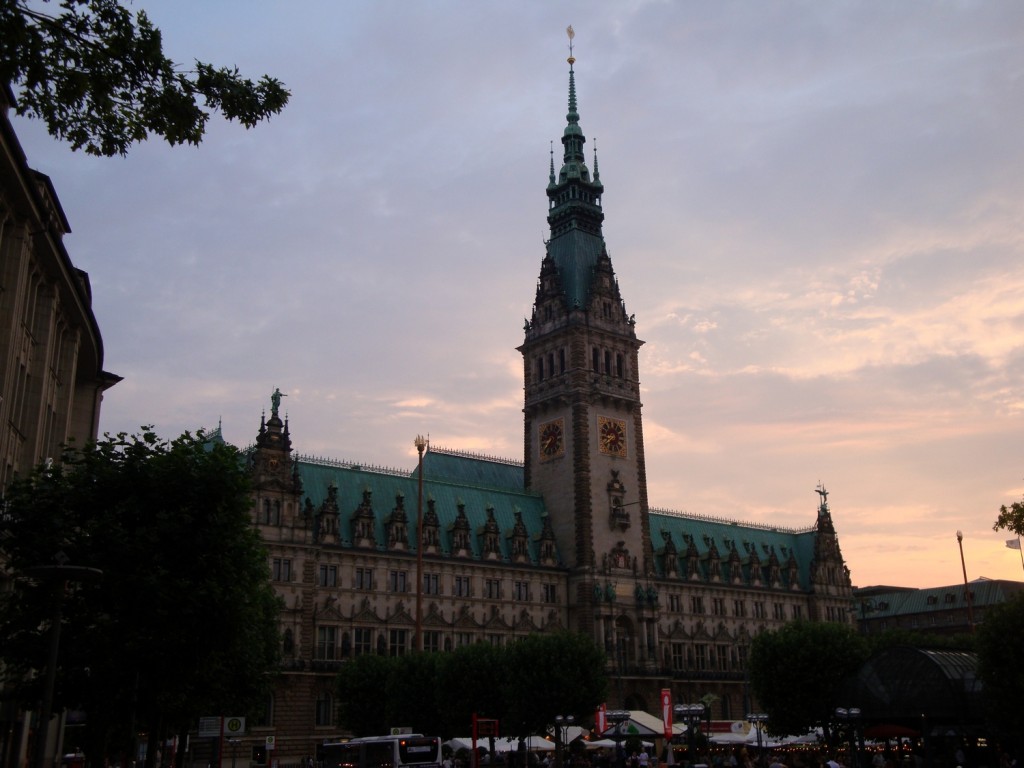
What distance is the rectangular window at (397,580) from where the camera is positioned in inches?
3947

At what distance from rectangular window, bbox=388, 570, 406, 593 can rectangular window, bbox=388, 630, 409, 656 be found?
13.5 ft

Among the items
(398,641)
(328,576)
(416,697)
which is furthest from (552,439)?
(416,697)

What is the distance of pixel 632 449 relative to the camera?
120 meters

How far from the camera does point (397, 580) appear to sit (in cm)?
10075

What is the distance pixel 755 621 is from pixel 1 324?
110m

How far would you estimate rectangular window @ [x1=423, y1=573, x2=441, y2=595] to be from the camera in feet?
337

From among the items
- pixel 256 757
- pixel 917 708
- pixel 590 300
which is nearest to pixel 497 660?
pixel 256 757

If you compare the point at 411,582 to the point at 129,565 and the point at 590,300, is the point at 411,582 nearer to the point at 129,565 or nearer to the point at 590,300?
the point at 590,300

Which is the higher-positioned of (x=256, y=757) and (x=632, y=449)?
(x=632, y=449)

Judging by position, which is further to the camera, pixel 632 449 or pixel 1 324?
pixel 632 449

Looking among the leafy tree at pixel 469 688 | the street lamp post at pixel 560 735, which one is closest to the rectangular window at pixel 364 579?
the leafy tree at pixel 469 688

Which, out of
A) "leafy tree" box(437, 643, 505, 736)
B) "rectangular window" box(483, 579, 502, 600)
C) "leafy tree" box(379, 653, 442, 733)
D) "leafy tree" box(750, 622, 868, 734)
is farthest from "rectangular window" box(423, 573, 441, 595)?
"leafy tree" box(750, 622, 868, 734)

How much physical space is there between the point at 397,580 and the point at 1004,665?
204 ft

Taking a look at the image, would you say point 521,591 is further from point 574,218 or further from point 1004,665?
point 1004,665
